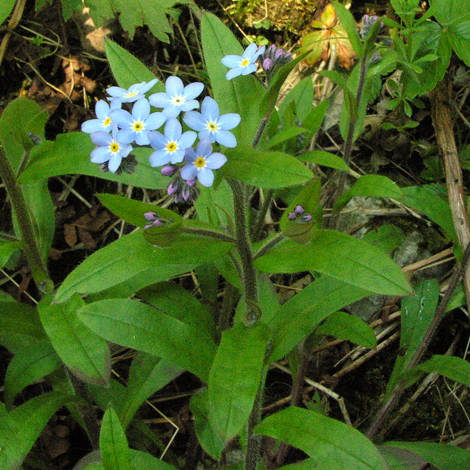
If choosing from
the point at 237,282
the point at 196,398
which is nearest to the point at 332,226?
the point at 237,282

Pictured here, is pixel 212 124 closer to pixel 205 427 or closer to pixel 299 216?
pixel 299 216

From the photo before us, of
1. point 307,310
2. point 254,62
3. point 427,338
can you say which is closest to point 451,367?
point 427,338

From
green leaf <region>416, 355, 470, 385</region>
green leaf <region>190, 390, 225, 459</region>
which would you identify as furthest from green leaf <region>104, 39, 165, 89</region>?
green leaf <region>416, 355, 470, 385</region>

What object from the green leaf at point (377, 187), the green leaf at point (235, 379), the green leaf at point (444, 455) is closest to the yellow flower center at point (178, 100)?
the green leaf at point (235, 379)

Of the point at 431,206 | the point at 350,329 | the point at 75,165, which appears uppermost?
the point at 75,165

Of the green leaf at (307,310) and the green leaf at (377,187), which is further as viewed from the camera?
the green leaf at (377,187)

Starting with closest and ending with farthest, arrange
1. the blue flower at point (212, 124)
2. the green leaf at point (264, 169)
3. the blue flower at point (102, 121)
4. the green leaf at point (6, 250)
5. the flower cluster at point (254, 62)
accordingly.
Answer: the green leaf at point (264, 169) → the blue flower at point (212, 124) → the blue flower at point (102, 121) → the flower cluster at point (254, 62) → the green leaf at point (6, 250)

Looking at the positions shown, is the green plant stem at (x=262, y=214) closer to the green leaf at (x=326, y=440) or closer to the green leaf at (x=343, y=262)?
the green leaf at (x=343, y=262)
